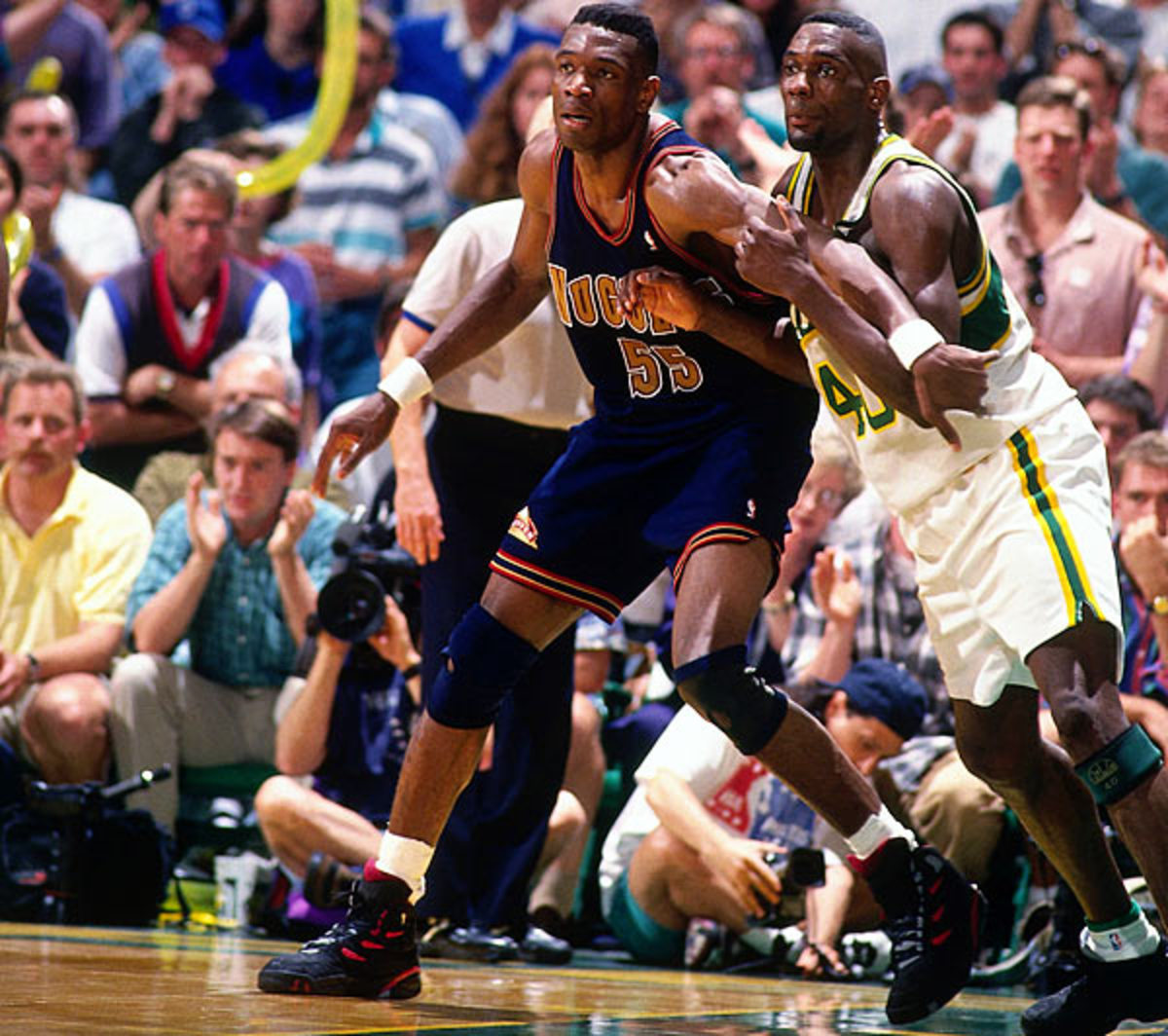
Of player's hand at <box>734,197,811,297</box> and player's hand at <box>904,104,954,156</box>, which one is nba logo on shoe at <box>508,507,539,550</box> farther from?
player's hand at <box>904,104,954,156</box>

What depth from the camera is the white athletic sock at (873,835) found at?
4168 mm

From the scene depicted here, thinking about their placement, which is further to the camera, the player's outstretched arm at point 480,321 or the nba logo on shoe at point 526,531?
the player's outstretched arm at point 480,321

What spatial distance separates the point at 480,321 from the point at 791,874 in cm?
184

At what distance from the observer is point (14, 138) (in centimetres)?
888

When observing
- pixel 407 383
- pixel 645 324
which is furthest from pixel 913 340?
pixel 407 383

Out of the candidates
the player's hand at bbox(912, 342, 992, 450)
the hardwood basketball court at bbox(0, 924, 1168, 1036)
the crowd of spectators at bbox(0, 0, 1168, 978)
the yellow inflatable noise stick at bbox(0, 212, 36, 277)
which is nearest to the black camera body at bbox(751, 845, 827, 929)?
the crowd of spectators at bbox(0, 0, 1168, 978)

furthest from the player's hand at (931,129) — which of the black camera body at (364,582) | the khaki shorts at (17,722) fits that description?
the khaki shorts at (17,722)

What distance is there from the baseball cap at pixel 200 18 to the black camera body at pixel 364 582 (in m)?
4.70

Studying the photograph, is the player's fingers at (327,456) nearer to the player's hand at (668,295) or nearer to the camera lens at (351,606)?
the player's hand at (668,295)

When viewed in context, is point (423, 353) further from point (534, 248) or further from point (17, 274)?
point (17, 274)

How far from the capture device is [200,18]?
10391mm

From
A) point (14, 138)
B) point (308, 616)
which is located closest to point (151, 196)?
point (14, 138)

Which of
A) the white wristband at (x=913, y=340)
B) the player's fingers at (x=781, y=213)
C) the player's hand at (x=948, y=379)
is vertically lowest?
the player's hand at (x=948, y=379)

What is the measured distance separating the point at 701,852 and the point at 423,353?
1.80 metres
